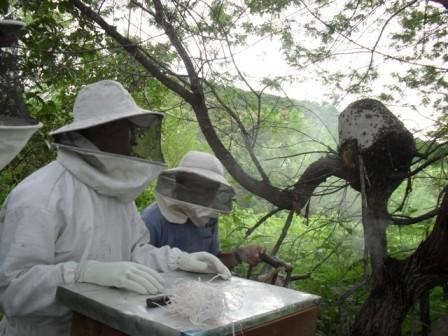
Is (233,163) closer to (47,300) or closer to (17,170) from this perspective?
(47,300)

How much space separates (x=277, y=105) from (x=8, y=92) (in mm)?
2753

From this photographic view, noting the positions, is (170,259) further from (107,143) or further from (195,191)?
(195,191)

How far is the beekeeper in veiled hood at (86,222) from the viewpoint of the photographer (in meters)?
1.70

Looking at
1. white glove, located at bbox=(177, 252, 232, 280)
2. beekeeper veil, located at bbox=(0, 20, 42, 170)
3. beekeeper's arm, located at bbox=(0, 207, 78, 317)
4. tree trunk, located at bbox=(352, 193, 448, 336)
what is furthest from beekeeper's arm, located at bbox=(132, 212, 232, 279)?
tree trunk, located at bbox=(352, 193, 448, 336)

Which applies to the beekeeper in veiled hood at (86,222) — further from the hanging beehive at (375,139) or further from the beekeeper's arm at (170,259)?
the hanging beehive at (375,139)

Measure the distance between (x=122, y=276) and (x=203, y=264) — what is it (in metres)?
0.50

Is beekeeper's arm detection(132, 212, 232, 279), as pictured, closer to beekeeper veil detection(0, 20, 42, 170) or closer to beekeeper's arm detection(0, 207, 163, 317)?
beekeeper's arm detection(0, 207, 163, 317)

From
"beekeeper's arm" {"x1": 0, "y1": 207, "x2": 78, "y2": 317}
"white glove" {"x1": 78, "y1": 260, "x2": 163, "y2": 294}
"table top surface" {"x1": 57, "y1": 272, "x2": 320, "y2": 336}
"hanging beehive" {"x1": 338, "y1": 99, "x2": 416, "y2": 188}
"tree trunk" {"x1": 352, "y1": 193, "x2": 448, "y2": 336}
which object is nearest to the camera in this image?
"table top surface" {"x1": 57, "y1": 272, "x2": 320, "y2": 336}

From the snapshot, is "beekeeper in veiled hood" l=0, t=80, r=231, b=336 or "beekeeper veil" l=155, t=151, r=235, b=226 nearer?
"beekeeper in veiled hood" l=0, t=80, r=231, b=336

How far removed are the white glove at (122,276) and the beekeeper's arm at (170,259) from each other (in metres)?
0.37

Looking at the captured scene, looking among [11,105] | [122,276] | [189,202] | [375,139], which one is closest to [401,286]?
[375,139]

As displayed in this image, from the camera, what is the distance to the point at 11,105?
1.95m

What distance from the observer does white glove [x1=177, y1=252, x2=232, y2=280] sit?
6.49 ft

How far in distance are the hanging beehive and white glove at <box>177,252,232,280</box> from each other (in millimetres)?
1587
